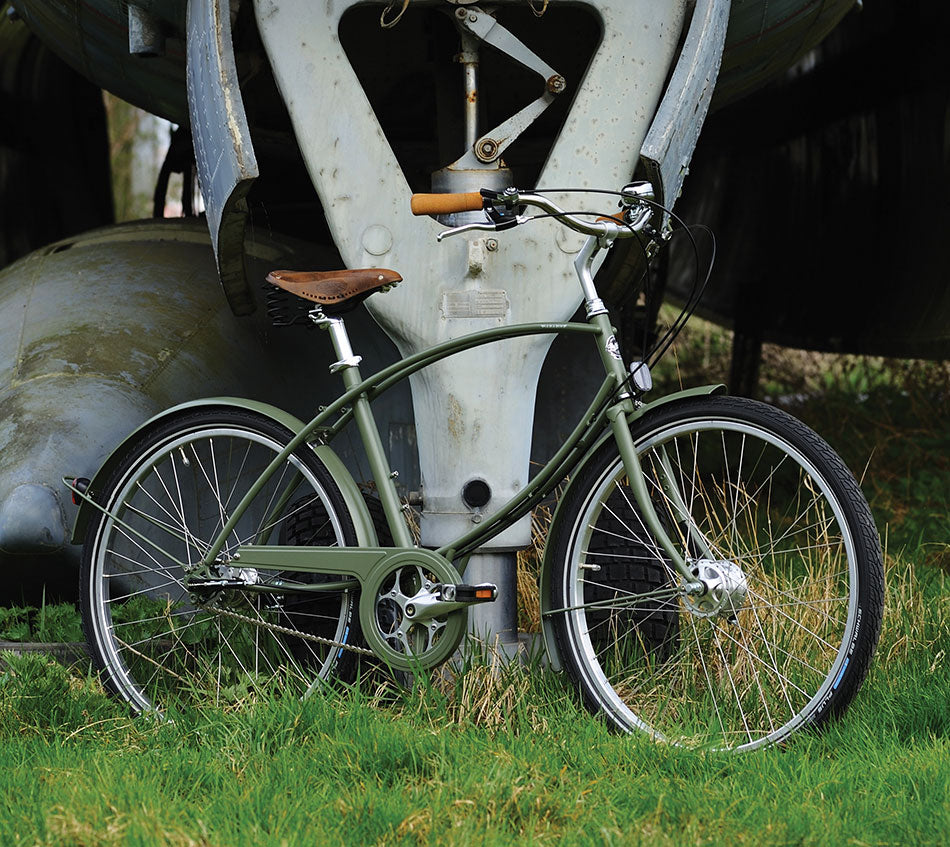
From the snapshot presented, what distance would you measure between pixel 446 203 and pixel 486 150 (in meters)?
0.83

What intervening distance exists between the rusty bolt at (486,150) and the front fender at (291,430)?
1.03 meters

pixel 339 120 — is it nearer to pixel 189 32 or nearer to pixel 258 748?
pixel 189 32

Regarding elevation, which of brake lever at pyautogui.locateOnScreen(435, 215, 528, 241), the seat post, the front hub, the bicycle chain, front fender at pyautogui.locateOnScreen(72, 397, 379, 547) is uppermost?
brake lever at pyautogui.locateOnScreen(435, 215, 528, 241)

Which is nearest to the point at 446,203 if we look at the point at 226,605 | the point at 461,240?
the point at 461,240

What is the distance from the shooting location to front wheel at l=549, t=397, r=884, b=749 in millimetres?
2955

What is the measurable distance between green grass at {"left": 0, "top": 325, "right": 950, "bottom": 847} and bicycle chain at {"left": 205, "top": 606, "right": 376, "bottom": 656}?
4.8 inches

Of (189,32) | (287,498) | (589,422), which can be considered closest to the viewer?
(589,422)

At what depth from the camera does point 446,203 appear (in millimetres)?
3162

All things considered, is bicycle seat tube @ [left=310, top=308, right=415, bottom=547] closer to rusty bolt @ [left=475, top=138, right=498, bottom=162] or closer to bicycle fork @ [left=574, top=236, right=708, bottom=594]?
bicycle fork @ [left=574, top=236, right=708, bottom=594]

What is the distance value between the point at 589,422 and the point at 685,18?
62.1 inches

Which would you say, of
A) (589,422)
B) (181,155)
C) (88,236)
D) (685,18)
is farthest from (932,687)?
(181,155)

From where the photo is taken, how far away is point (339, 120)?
12.9 ft

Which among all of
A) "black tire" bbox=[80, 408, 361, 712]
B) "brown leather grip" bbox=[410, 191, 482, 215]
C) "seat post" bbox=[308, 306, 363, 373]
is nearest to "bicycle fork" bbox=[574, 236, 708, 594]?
"brown leather grip" bbox=[410, 191, 482, 215]

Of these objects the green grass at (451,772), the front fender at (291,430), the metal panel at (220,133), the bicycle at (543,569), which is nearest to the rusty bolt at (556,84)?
the bicycle at (543,569)
